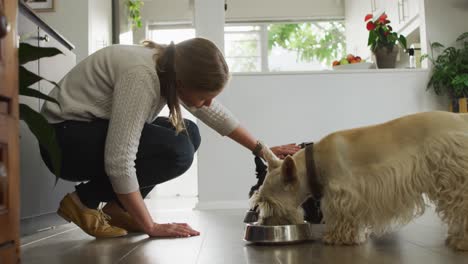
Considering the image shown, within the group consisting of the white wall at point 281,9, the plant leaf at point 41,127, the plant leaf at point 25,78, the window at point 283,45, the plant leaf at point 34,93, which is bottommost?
the plant leaf at point 41,127

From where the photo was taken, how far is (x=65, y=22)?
5047 millimetres

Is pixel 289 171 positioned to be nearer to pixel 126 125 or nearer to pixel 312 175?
pixel 312 175

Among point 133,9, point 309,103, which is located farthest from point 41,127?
point 133,9

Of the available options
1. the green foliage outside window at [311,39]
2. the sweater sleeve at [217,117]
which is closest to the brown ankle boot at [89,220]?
the sweater sleeve at [217,117]

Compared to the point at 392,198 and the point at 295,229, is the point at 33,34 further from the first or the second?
the point at 392,198

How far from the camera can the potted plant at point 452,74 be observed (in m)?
4.27

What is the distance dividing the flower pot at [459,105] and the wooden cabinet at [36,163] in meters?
2.98

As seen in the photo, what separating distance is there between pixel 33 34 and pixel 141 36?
5.96 meters

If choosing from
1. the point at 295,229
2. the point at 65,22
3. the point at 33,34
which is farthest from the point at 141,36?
the point at 295,229

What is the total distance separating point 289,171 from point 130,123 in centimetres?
58

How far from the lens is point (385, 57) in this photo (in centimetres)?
Answer: 458

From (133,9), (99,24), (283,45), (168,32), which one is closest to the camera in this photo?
(99,24)

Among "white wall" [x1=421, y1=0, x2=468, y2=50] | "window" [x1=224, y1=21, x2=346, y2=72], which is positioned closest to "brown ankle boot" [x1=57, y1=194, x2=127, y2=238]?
"white wall" [x1=421, y1=0, x2=468, y2=50]

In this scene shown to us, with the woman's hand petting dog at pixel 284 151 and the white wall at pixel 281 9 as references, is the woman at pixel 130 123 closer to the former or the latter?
the woman's hand petting dog at pixel 284 151
